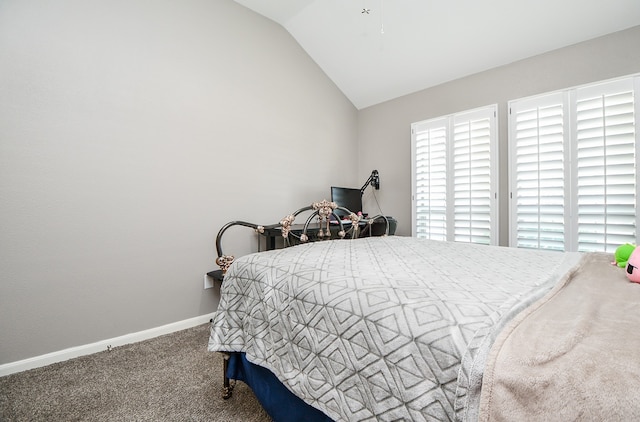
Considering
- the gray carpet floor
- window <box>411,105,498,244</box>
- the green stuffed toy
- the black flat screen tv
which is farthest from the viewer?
the black flat screen tv

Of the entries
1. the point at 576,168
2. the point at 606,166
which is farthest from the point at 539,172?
the point at 606,166

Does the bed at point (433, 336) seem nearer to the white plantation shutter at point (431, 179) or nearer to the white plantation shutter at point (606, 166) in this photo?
the white plantation shutter at point (606, 166)

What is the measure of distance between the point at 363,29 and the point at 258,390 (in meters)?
3.07

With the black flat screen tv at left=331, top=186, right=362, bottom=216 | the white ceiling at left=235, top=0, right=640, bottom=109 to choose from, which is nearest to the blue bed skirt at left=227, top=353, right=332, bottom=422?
the black flat screen tv at left=331, top=186, right=362, bottom=216

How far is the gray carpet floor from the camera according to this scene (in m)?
1.37

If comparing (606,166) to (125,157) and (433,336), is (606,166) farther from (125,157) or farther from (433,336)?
(125,157)

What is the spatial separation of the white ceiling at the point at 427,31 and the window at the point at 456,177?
0.51 meters

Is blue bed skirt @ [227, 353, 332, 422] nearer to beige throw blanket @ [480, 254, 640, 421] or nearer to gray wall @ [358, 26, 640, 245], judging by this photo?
beige throw blanket @ [480, 254, 640, 421]

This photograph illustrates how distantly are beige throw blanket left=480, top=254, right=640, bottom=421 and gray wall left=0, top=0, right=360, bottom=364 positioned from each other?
7.60ft

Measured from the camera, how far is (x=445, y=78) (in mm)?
3119

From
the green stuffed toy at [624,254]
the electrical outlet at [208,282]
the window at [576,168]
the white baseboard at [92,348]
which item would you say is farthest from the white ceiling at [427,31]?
the white baseboard at [92,348]

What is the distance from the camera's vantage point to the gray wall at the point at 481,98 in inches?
90.9

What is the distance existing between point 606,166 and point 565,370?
2513 mm

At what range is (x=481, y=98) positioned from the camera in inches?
115
